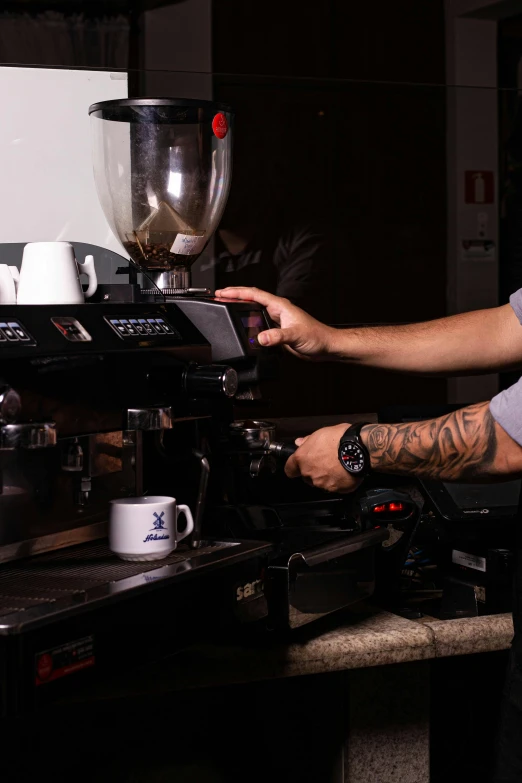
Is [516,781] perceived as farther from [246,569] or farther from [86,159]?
[86,159]

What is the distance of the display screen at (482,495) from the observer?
1909 millimetres

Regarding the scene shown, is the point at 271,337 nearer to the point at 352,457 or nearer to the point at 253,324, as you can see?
the point at 253,324

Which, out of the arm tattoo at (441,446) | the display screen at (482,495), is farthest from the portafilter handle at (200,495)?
the display screen at (482,495)

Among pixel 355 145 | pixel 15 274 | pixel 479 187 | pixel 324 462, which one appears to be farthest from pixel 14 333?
pixel 479 187

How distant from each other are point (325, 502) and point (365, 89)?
5.34 ft

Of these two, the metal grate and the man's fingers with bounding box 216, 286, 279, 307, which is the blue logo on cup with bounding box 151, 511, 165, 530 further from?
the man's fingers with bounding box 216, 286, 279, 307

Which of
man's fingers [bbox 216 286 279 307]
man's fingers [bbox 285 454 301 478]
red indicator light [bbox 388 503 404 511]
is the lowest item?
red indicator light [bbox 388 503 404 511]

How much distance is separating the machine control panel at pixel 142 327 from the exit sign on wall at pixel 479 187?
1.89m

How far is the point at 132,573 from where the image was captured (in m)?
1.37

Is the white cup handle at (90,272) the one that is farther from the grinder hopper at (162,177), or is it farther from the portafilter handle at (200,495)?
the portafilter handle at (200,495)

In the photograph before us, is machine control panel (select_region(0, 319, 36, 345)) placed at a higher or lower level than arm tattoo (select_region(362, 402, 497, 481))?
higher

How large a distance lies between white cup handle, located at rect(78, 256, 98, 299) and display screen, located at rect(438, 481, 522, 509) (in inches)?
30.7

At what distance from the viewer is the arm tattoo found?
4.78 ft

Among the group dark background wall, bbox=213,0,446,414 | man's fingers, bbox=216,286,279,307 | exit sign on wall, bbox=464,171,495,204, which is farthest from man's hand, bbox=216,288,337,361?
Answer: exit sign on wall, bbox=464,171,495,204
